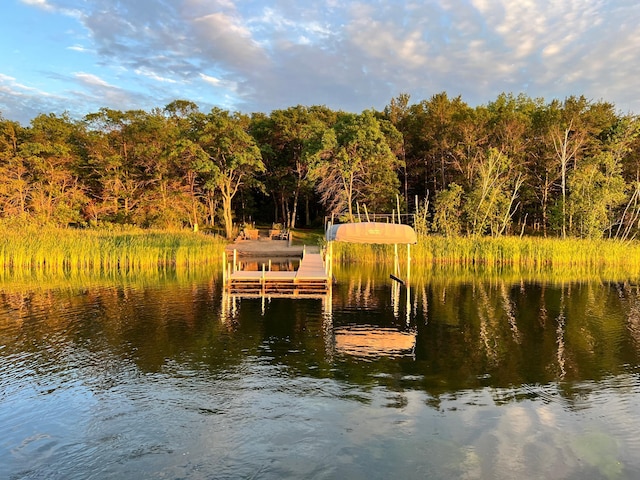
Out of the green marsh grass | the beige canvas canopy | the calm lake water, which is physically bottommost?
the calm lake water

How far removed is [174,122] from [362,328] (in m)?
39.6

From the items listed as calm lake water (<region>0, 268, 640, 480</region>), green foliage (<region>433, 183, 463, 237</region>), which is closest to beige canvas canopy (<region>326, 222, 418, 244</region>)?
calm lake water (<region>0, 268, 640, 480</region>)

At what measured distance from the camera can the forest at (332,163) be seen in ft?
124

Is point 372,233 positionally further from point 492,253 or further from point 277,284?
point 492,253

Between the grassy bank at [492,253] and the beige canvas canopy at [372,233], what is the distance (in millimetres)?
8274

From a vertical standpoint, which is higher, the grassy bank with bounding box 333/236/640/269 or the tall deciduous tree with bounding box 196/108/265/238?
the tall deciduous tree with bounding box 196/108/265/238

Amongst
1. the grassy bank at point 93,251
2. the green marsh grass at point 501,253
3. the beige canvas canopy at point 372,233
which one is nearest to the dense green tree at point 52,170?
the grassy bank at point 93,251

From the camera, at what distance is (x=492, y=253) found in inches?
1175

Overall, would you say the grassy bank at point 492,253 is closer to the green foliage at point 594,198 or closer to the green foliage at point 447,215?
the green foliage at point 447,215

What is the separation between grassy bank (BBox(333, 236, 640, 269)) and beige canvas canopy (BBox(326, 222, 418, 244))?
27.1 ft

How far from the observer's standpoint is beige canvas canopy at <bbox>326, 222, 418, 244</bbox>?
2097cm

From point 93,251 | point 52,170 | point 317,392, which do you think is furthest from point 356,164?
point 317,392

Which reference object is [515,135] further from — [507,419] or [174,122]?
[507,419]

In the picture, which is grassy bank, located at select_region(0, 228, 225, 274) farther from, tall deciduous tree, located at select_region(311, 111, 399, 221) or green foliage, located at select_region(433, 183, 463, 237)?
green foliage, located at select_region(433, 183, 463, 237)
